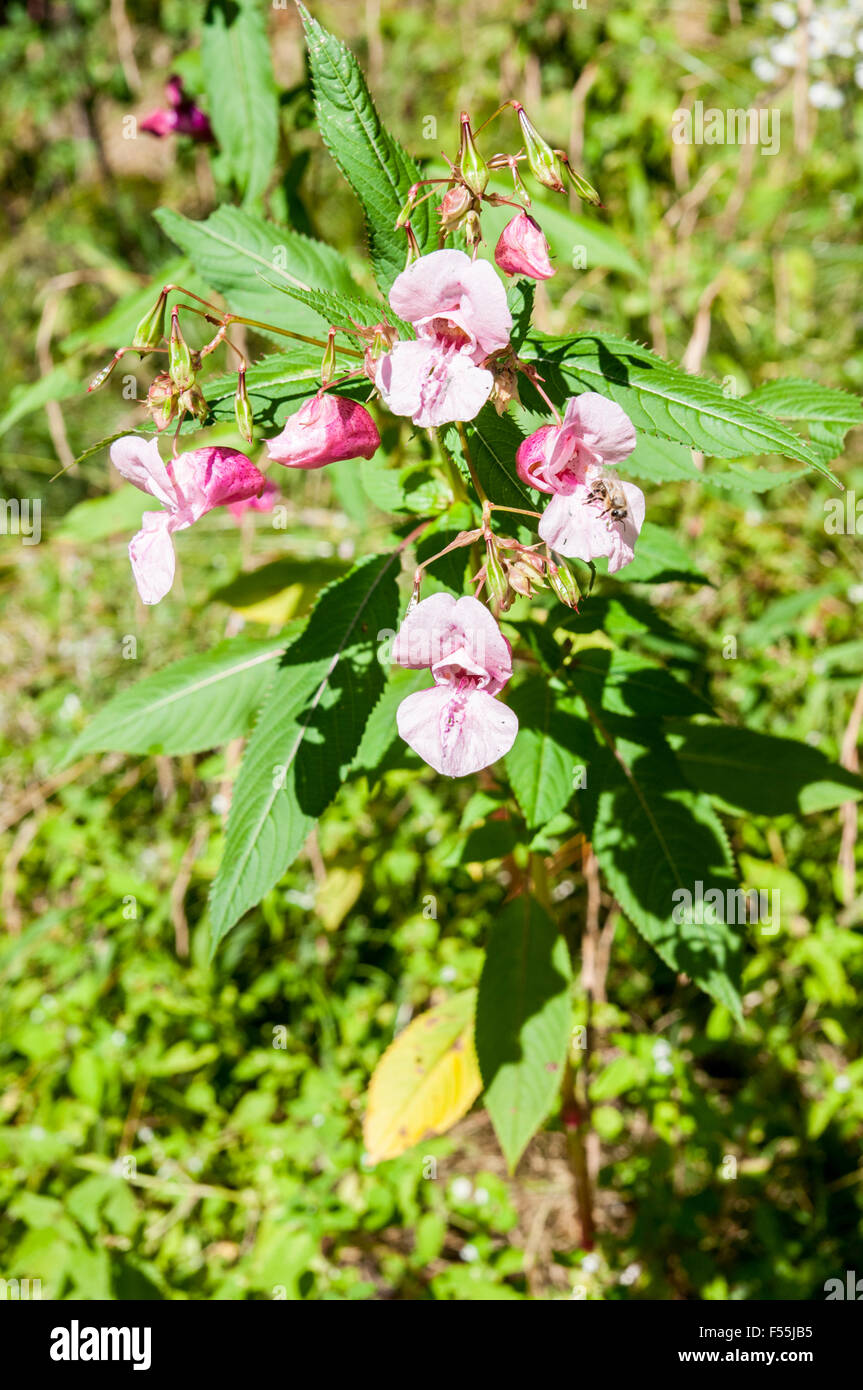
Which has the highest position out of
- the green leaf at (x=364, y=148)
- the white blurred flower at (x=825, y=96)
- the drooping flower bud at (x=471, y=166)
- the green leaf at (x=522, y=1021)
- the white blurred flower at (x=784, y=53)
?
the white blurred flower at (x=784, y=53)

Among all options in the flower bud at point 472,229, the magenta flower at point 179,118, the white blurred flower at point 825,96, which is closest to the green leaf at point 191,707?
the flower bud at point 472,229

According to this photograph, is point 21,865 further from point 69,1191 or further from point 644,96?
point 644,96

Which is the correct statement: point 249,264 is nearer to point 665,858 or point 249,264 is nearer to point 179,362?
point 179,362

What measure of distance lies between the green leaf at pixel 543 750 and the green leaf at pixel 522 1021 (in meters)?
0.42

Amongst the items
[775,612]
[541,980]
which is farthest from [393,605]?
[775,612]

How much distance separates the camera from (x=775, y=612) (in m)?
2.24

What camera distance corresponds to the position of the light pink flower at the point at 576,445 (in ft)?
2.82

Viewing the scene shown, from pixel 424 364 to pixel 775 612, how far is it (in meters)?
1.57

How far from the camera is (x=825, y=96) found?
11.6ft

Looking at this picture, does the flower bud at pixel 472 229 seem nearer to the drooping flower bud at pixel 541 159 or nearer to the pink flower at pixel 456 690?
the drooping flower bud at pixel 541 159

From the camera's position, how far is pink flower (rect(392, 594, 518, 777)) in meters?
0.91

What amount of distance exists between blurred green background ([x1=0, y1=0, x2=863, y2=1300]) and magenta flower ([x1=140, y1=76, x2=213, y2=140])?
4.4 inches

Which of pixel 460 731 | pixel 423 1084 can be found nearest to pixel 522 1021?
pixel 423 1084

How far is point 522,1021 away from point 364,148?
1.24 metres
